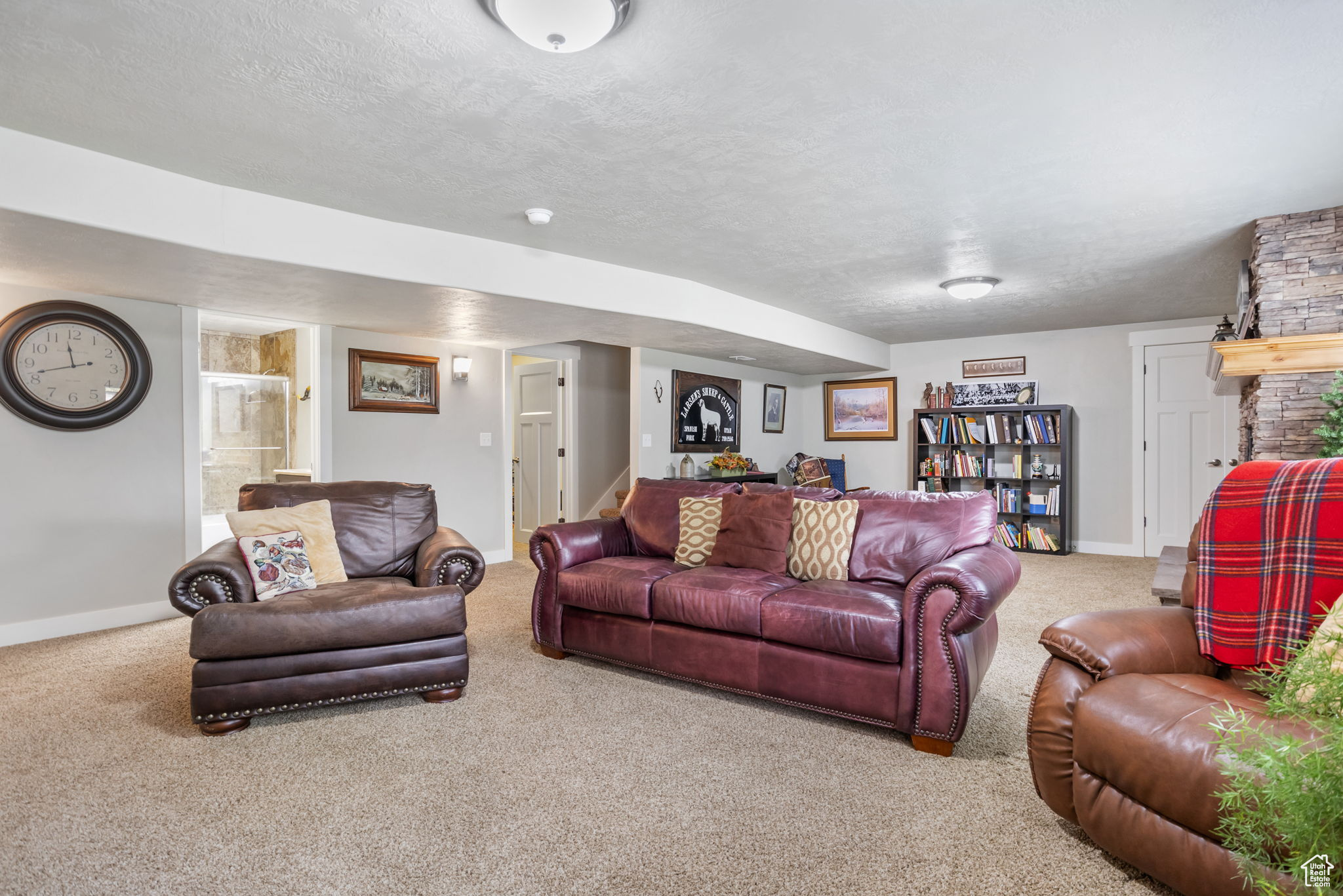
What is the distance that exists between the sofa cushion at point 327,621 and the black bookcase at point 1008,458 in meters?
5.57

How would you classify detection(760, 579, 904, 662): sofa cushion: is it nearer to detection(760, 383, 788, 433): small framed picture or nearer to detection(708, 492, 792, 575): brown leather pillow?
detection(708, 492, 792, 575): brown leather pillow

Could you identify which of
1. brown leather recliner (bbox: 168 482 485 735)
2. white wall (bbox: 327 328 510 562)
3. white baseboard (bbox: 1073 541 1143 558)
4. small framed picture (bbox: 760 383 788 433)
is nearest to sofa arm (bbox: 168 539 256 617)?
brown leather recliner (bbox: 168 482 485 735)

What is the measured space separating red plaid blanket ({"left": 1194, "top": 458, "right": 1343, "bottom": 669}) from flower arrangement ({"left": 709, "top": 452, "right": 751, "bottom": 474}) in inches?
190

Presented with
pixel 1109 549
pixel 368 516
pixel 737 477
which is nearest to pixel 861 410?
pixel 737 477

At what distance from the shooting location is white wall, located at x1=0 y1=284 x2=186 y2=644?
3.90 meters

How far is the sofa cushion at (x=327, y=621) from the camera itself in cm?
261

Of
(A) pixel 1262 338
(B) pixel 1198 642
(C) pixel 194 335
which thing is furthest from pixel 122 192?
(A) pixel 1262 338

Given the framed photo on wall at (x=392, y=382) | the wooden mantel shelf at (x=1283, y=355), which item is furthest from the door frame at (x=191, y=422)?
the wooden mantel shelf at (x=1283, y=355)

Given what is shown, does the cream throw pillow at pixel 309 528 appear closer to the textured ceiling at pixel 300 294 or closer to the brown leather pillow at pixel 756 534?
Answer: the textured ceiling at pixel 300 294

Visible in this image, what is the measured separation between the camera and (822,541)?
3191mm

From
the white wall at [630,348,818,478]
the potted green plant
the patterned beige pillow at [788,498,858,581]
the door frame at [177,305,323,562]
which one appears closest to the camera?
the potted green plant

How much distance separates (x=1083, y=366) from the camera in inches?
272

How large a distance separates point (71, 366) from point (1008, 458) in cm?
757

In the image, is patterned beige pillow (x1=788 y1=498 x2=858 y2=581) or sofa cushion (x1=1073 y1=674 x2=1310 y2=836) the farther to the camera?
patterned beige pillow (x1=788 y1=498 x2=858 y2=581)
